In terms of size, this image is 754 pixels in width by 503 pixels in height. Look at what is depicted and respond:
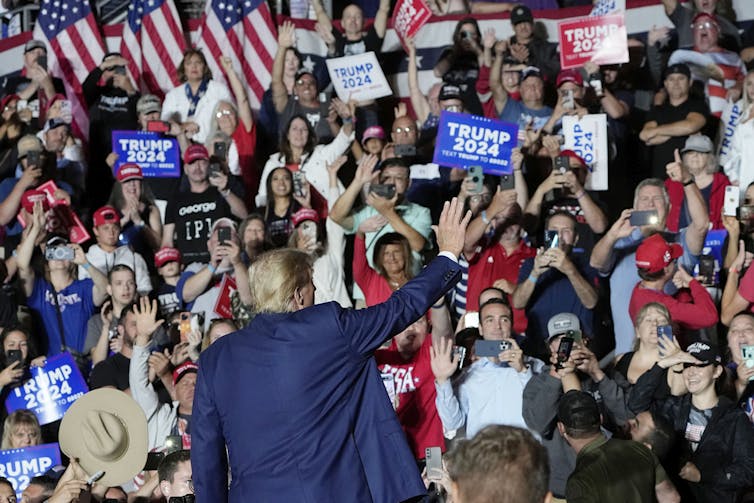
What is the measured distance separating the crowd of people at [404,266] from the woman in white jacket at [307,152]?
2 centimetres

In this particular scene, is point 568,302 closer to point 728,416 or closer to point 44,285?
point 728,416

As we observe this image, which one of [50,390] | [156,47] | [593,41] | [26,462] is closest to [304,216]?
[50,390]

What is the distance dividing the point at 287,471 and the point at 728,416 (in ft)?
10.3

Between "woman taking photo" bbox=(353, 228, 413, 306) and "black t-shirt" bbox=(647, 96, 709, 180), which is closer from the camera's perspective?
"woman taking photo" bbox=(353, 228, 413, 306)

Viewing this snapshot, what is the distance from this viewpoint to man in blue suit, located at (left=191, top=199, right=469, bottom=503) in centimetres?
479

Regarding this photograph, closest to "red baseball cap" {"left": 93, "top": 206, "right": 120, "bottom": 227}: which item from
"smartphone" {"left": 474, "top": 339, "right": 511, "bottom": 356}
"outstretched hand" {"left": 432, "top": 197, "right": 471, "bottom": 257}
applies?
"smartphone" {"left": 474, "top": 339, "right": 511, "bottom": 356}

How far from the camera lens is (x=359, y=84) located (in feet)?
36.9

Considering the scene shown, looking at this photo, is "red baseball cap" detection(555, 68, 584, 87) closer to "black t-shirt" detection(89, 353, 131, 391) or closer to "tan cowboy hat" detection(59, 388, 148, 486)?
"black t-shirt" detection(89, 353, 131, 391)

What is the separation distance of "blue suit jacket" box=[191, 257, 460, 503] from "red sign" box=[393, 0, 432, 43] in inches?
271

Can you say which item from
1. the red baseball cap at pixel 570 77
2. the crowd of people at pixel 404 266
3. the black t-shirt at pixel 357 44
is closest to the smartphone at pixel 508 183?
the crowd of people at pixel 404 266

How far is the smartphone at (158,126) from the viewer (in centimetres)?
1089

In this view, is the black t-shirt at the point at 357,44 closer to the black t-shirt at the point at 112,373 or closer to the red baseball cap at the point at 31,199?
the red baseball cap at the point at 31,199

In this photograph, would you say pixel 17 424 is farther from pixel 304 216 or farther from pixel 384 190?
pixel 384 190

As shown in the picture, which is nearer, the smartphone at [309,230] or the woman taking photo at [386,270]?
the woman taking photo at [386,270]
